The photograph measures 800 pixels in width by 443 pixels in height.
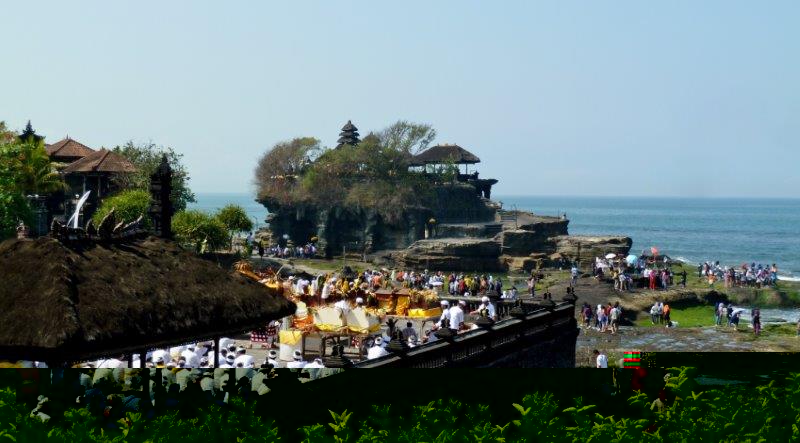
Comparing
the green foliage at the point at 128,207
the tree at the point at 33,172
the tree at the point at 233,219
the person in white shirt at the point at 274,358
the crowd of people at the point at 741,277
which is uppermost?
the tree at the point at 33,172

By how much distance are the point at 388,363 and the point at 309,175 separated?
206ft

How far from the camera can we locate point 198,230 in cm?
4653

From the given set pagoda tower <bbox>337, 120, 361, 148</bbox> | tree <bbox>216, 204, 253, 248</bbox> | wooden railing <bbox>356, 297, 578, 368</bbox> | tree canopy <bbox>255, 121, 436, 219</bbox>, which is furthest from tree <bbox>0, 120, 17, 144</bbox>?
pagoda tower <bbox>337, 120, 361, 148</bbox>

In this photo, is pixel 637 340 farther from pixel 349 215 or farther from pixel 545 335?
pixel 349 215

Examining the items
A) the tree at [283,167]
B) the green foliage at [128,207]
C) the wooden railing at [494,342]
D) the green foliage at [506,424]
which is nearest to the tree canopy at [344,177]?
the tree at [283,167]

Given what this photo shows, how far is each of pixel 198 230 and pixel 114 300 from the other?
33.4m

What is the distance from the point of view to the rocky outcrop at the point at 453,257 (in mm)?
68125

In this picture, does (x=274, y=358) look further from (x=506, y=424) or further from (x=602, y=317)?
(x=602, y=317)

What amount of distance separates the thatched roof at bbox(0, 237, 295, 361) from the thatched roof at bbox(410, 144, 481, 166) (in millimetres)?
65097

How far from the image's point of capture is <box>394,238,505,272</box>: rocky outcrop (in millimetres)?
68125

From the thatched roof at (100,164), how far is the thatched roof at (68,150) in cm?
151

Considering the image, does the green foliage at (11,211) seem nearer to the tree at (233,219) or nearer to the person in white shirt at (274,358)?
the person in white shirt at (274,358)

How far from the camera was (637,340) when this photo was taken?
39188 millimetres

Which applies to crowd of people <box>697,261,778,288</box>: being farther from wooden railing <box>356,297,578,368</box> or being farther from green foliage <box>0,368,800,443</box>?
green foliage <box>0,368,800,443</box>
